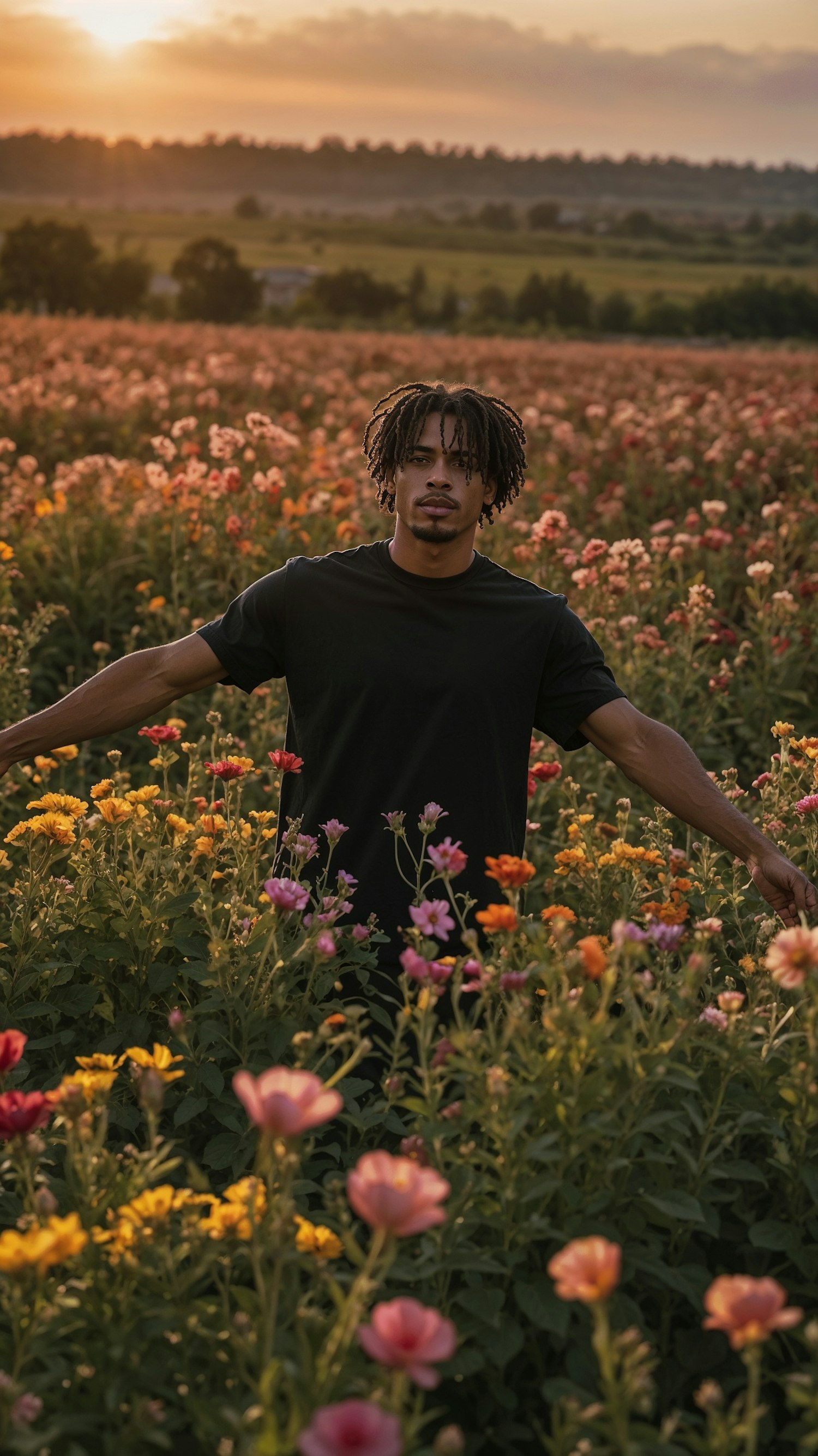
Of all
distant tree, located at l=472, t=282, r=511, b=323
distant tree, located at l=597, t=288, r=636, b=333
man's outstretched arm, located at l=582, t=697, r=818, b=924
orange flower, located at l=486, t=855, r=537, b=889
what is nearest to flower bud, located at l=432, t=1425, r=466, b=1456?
orange flower, located at l=486, t=855, r=537, b=889

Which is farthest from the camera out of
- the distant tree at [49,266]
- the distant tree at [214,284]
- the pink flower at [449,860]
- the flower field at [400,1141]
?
the distant tree at [214,284]

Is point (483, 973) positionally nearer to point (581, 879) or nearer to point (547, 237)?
point (581, 879)

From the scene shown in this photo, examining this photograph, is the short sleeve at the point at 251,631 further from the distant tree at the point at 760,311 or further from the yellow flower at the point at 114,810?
the distant tree at the point at 760,311

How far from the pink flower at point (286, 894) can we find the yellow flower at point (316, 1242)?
59 cm

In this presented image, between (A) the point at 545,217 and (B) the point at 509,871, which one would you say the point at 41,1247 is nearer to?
(B) the point at 509,871

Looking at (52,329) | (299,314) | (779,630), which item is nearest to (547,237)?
(299,314)

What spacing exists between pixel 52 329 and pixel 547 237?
7078 centimetres

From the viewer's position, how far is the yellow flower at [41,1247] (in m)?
1.49

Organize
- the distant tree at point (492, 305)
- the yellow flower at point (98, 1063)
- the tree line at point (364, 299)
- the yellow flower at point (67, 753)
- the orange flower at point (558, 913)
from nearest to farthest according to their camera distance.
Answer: the yellow flower at point (98, 1063) < the orange flower at point (558, 913) < the yellow flower at point (67, 753) < the tree line at point (364, 299) < the distant tree at point (492, 305)

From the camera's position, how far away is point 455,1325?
6.49 ft

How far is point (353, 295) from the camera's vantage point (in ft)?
152

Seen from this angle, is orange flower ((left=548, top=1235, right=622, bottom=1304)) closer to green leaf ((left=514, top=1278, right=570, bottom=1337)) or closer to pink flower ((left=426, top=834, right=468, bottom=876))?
green leaf ((left=514, top=1278, right=570, bottom=1337))

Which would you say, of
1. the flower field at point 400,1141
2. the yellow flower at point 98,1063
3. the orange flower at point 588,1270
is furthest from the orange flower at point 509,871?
the orange flower at point 588,1270

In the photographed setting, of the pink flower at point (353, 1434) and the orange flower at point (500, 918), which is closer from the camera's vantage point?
the pink flower at point (353, 1434)
